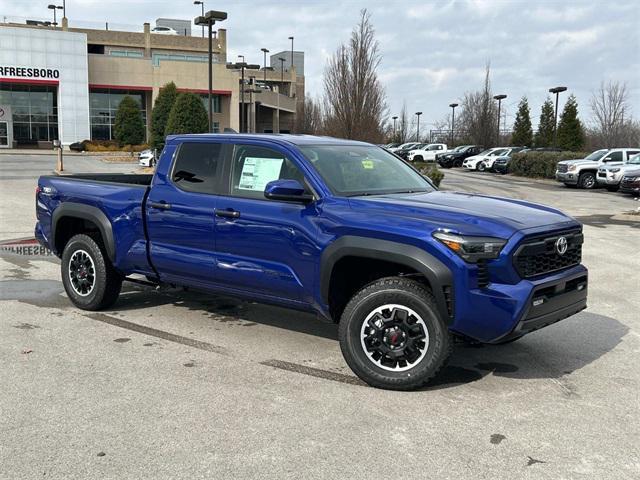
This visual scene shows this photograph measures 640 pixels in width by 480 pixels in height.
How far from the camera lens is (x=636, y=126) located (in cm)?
6500

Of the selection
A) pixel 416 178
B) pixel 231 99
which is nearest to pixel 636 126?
pixel 231 99

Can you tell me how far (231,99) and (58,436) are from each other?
2563 inches

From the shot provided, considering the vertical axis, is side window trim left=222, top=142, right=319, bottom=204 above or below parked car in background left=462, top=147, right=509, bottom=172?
below

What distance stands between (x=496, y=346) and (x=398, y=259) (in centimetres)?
183

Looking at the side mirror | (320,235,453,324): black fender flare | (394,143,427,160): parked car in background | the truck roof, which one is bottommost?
(320,235,453,324): black fender flare

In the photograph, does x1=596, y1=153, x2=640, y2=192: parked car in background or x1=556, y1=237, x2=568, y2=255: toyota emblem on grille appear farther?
x1=596, y1=153, x2=640, y2=192: parked car in background

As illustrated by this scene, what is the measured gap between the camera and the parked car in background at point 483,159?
41688 mm

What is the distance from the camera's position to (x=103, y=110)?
62219 millimetres

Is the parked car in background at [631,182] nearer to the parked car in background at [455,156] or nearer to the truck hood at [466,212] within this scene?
the truck hood at [466,212]

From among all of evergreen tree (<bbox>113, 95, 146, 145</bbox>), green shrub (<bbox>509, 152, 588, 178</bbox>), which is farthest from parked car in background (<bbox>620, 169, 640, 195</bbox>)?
evergreen tree (<bbox>113, 95, 146, 145</bbox>)

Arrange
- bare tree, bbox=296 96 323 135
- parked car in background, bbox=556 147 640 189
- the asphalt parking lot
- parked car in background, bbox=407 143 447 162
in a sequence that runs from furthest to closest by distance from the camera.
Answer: bare tree, bbox=296 96 323 135
parked car in background, bbox=407 143 447 162
parked car in background, bbox=556 147 640 189
the asphalt parking lot

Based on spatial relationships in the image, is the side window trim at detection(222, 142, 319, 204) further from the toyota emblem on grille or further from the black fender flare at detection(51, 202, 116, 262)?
the toyota emblem on grille

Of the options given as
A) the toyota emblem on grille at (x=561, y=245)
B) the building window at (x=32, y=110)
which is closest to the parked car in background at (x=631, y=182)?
the toyota emblem on grille at (x=561, y=245)

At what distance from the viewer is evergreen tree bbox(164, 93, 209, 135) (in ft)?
115
